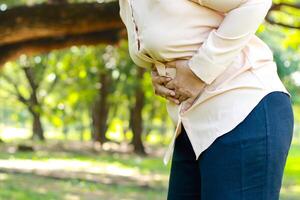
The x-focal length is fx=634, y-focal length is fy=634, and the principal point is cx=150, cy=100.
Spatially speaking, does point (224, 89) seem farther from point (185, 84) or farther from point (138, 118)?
point (138, 118)

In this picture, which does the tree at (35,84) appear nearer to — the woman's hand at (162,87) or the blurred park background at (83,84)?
the blurred park background at (83,84)

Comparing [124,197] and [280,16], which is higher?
[280,16]

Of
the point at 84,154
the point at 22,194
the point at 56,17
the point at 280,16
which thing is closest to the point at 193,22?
the point at 56,17

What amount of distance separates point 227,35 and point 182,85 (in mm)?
177

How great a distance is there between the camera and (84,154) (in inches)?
615

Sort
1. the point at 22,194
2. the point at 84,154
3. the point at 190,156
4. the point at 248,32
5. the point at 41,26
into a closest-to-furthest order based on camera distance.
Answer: the point at 248,32, the point at 190,156, the point at 41,26, the point at 22,194, the point at 84,154

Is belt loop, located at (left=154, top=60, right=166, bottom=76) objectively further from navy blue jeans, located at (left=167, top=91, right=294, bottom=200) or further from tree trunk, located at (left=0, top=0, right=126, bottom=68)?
tree trunk, located at (left=0, top=0, right=126, bottom=68)

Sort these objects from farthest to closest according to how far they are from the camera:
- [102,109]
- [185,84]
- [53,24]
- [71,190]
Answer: [102,109] < [71,190] < [53,24] < [185,84]

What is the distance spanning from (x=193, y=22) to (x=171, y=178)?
0.46 meters

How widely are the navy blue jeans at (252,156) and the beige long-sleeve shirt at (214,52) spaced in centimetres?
2

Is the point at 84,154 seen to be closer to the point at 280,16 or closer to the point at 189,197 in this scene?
the point at 280,16

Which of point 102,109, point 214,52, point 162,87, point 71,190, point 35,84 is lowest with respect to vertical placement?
point 35,84


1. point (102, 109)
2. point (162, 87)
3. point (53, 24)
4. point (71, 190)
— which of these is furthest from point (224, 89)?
point (102, 109)

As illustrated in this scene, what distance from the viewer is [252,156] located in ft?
4.86
